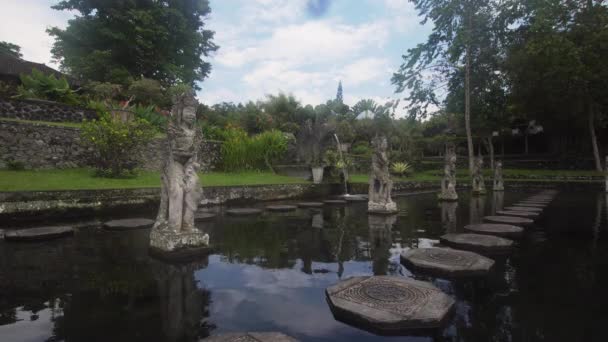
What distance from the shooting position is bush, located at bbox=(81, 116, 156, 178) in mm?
9953

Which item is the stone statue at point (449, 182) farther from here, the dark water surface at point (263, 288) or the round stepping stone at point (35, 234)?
the round stepping stone at point (35, 234)

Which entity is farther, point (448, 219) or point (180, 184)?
point (448, 219)

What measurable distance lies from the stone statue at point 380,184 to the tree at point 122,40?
2044cm

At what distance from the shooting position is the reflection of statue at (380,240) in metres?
3.93

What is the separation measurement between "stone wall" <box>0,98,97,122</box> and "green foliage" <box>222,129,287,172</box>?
6345 millimetres

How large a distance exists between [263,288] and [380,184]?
18.2 feet

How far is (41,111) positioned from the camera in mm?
12945

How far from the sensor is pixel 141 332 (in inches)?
88.8

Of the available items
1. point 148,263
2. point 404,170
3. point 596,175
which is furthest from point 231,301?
point 596,175

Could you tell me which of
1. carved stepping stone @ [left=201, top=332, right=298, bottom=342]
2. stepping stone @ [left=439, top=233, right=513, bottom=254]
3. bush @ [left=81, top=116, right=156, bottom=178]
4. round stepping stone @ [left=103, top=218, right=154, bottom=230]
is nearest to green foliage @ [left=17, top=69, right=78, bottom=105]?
bush @ [left=81, top=116, right=156, bottom=178]

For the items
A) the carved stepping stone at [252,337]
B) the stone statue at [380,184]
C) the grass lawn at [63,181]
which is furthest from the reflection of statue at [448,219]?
the grass lawn at [63,181]

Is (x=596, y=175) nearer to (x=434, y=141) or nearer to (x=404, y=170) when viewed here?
(x=404, y=170)

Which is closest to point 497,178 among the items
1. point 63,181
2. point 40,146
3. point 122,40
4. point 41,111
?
point 63,181

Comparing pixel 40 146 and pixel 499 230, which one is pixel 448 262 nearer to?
pixel 499 230
